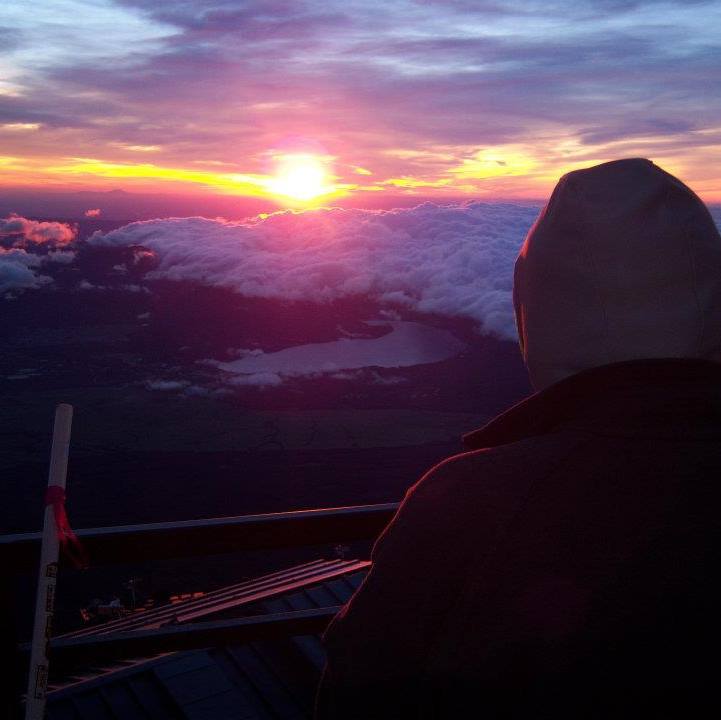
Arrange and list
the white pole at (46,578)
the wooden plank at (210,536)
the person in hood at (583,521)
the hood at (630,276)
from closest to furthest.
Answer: the person in hood at (583,521), the hood at (630,276), the white pole at (46,578), the wooden plank at (210,536)

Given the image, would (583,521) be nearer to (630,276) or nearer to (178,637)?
(630,276)

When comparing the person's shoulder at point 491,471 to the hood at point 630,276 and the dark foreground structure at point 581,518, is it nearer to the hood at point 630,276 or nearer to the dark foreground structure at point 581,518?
the dark foreground structure at point 581,518

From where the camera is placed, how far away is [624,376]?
105 cm

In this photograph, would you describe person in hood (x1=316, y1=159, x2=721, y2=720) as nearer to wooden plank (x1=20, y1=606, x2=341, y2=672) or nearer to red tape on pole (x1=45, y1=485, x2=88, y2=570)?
red tape on pole (x1=45, y1=485, x2=88, y2=570)

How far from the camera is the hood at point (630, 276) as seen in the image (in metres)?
1.13

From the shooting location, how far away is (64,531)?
2148mm

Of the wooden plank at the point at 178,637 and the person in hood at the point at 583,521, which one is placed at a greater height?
the person in hood at the point at 583,521

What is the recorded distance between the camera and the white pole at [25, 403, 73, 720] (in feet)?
6.97

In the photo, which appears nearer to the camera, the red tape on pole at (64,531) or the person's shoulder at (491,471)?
the person's shoulder at (491,471)

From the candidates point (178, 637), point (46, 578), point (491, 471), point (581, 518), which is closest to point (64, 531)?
point (46, 578)

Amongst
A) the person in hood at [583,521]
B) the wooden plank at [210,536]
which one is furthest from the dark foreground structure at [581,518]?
the wooden plank at [210,536]

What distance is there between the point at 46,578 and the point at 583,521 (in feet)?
5.56

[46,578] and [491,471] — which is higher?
[491,471]

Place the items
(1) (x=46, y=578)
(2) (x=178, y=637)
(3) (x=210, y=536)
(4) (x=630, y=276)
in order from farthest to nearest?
(2) (x=178, y=637), (3) (x=210, y=536), (1) (x=46, y=578), (4) (x=630, y=276)
